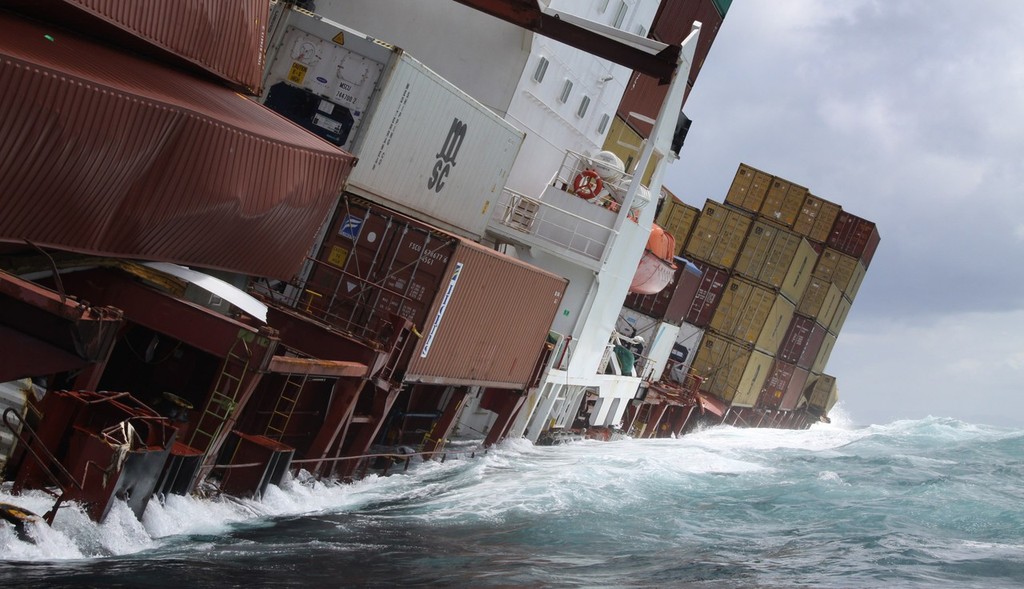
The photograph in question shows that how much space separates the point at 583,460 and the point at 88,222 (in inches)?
685

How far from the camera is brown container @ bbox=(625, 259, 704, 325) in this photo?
41.9 metres

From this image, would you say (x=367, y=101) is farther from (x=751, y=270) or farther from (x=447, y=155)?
(x=751, y=270)

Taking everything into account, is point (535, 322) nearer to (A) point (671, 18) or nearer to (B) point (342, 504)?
(B) point (342, 504)

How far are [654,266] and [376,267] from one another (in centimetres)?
1677

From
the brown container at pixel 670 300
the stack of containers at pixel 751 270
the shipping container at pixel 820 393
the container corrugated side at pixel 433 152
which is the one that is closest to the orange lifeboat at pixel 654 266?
the brown container at pixel 670 300

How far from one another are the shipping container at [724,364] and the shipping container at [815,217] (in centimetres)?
664

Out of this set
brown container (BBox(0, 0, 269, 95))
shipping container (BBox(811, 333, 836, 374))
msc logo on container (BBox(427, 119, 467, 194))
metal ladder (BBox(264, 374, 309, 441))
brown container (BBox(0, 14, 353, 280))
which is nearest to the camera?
brown container (BBox(0, 14, 353, 280))

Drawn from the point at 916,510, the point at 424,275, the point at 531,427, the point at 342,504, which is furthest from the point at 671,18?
the point at 342,504

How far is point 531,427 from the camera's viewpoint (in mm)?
29172

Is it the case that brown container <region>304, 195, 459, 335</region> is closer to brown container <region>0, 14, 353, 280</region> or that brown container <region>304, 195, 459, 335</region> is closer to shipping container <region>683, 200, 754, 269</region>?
brown container <region>0, 14, 353, 280</region>

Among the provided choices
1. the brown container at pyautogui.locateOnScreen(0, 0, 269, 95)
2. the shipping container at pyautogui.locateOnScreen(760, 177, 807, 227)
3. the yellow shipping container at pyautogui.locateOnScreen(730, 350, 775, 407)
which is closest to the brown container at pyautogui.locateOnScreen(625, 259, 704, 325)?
the yellow shipping container at pyautogui.locateOnScreen(730, 350, 775, 407)

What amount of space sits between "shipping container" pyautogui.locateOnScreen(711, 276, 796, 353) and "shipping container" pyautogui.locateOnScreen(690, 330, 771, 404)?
0.41 meters

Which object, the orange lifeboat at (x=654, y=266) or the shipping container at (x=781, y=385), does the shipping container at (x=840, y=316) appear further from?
the orange lifeboat at (x=654, y=266)

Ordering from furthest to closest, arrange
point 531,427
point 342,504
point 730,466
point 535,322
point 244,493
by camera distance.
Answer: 1. point 730,466
2. point 531,427
3. point 535,322
4. point 342,504
5. point 244,493
